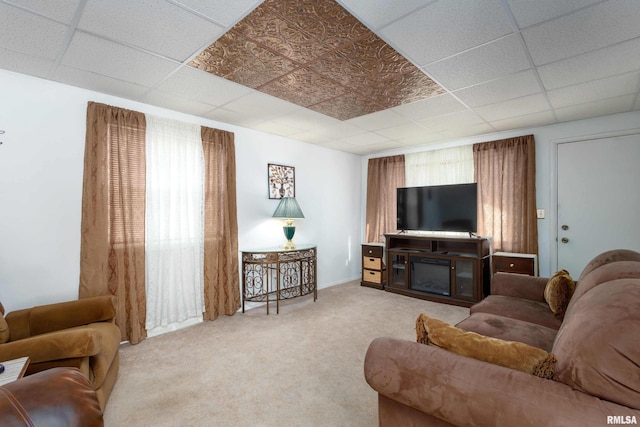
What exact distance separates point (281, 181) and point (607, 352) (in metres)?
3.89

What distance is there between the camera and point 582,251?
3.70 m

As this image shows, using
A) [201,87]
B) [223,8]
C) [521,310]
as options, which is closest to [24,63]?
[201,87]

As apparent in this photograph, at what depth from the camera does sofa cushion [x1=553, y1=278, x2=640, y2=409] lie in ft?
2.89

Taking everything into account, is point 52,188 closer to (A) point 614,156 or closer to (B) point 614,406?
(B) point 614,406

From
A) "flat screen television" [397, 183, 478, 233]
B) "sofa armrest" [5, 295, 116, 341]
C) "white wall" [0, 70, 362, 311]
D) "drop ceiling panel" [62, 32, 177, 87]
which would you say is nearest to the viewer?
"drop ceiling panel" [62, 32, 177, 87]

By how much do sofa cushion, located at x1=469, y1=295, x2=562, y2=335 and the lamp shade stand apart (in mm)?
2486

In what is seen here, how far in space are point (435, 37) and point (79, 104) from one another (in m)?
3.14

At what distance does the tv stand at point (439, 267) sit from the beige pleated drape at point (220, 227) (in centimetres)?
256

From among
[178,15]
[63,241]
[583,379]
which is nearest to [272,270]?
[63,241]

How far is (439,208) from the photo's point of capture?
4.51 m

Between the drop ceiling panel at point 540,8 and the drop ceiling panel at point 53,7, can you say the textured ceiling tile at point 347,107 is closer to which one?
the drop ceiling panel at point 540,8

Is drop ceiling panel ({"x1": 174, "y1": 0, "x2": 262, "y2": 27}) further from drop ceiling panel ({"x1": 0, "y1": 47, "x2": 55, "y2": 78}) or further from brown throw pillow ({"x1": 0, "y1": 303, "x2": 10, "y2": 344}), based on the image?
brown throw pillow ({"x1": 0, "y1": 303, "x2": 10, "y2": 344})

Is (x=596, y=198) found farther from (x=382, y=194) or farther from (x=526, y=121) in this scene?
(x=382, y=194)

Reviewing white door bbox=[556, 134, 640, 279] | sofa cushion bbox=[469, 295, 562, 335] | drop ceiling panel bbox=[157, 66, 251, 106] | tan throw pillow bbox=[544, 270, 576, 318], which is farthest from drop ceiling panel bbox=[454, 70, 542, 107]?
drop ceiling panel bbox=[157, 66, 251, 106]
